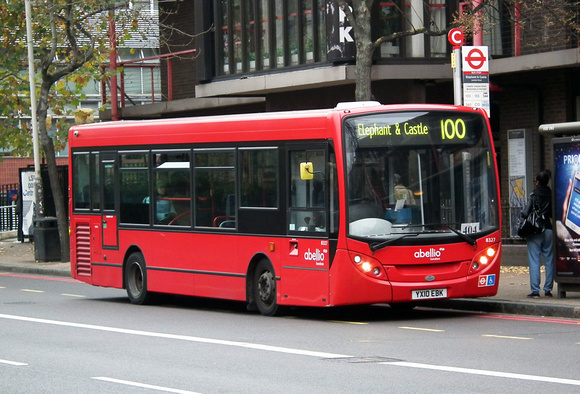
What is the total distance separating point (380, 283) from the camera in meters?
14.7

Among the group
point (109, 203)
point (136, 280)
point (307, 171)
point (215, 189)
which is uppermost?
point (307, 171)

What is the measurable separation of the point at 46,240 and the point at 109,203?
9710 mm

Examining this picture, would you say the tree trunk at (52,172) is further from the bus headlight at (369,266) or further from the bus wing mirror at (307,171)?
the bus headlight at (369,266)

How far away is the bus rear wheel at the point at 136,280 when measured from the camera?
18734mm

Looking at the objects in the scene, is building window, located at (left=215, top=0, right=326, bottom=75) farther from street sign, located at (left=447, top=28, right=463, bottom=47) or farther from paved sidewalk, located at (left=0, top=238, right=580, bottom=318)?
street sign, located at (left=447, top=28, right=463, bottom=47)

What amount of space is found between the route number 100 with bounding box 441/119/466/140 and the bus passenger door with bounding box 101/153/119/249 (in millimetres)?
6371

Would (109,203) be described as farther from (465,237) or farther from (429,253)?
(465,237)

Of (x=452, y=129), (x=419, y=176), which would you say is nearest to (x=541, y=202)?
(x=452, y=129)

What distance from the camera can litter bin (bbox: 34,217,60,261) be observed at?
28.7 m

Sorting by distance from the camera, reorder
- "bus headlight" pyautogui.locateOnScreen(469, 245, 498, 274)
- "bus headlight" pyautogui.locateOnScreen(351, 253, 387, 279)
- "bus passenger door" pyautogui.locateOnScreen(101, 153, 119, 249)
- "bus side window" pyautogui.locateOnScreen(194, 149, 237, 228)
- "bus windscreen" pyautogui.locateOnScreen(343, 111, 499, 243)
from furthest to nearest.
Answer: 1. "bus passenger door" pyautogui.locateOnScreen(101, 153, 119, 249)
2. "bus side window" pyautogui.locateOnScreen(194, 149, 237, 228)
3. "bus headlight" pyautogui.locateOnScreen(469, 245, 498, 274)
4. "bus windscreen" pyautogui.locateOnScreen(343, 111, 499, 243)
5. "bus headlight" pyautogui.locateOnScreen(351, 253, 387, 279)

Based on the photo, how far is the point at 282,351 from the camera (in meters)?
12.2

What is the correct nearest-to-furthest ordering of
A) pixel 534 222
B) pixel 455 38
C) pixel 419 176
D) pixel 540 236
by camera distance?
pixel 419 176 < pixel 534 222 < pixel 540 236 < pixel 455 38

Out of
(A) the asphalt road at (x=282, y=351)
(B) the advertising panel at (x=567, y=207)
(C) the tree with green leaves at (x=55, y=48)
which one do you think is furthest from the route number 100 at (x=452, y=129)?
(C) the tree with green leaves at (x=55, y=48)

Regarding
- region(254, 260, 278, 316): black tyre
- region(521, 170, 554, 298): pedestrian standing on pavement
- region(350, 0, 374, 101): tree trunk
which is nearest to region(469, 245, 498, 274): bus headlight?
region(521, 170, 554, 298): pedestrian standing on pavement
